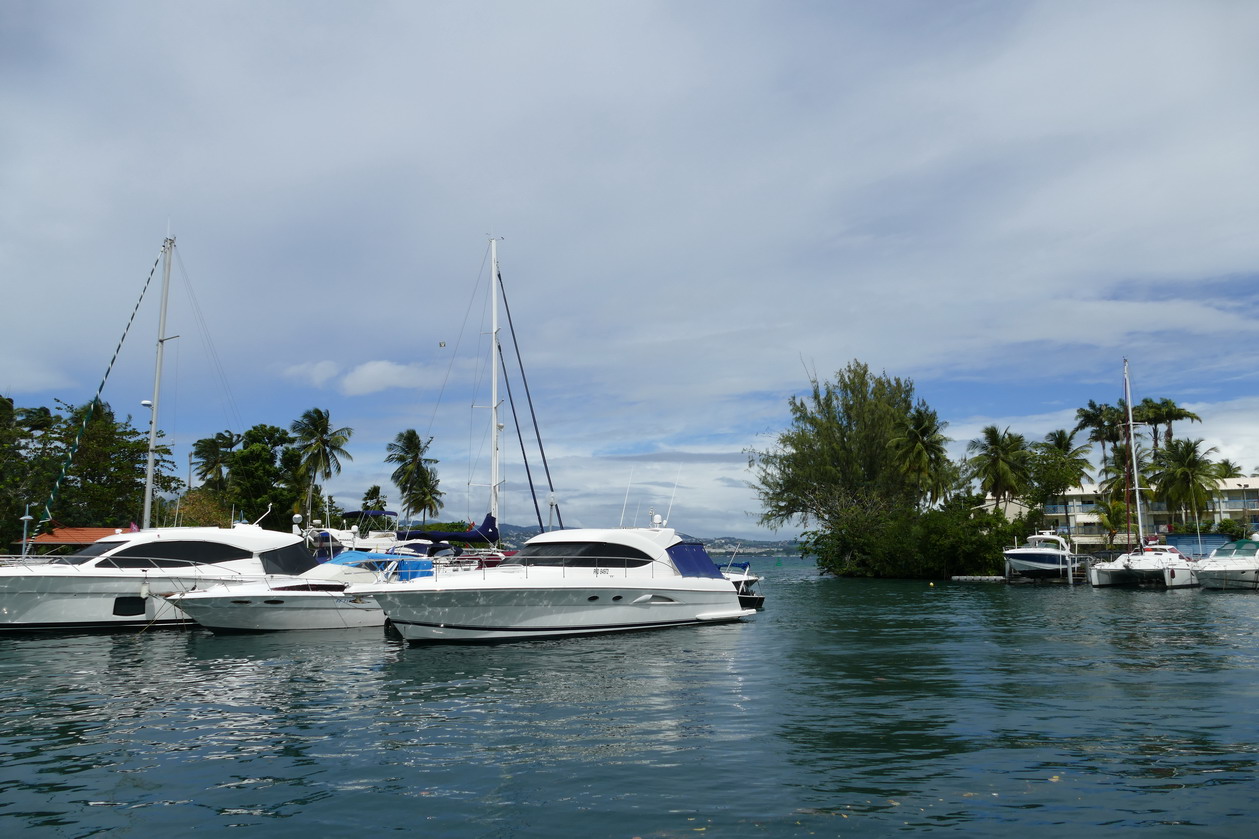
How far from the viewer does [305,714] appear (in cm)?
1282

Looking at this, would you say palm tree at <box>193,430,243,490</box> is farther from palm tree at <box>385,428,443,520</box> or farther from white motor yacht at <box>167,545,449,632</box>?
white motor yacht at <box>167,545,449,632</box>

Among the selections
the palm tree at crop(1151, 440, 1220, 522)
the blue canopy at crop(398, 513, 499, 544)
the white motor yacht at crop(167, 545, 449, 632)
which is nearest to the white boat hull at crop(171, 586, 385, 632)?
the white motor yacht at crop(167, 545, 449, 632)

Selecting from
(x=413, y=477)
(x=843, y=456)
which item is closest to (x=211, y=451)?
(x=413, y=477)

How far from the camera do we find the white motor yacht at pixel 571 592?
19781mm

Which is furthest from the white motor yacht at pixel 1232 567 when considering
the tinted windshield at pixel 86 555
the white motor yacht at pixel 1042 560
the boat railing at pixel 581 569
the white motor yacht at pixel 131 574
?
the tinted windshield at pixel 86 555

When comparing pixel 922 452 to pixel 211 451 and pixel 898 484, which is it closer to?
pixel 898 484

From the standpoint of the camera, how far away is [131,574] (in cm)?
2356

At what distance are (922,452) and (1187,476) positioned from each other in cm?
2538

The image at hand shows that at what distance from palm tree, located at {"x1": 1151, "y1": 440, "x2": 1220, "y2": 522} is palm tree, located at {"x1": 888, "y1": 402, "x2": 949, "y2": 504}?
841 inches

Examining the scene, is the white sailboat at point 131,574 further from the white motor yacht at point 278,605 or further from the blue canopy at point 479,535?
the blue canopy at point 479,535

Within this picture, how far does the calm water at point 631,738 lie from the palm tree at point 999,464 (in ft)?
160

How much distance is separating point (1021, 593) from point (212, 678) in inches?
1514


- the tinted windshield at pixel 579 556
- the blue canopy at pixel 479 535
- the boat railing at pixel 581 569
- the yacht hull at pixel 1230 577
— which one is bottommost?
the yacht hull at pixel 1230 577

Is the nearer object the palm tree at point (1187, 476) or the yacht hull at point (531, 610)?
the yacht hull at point (531, 610)
